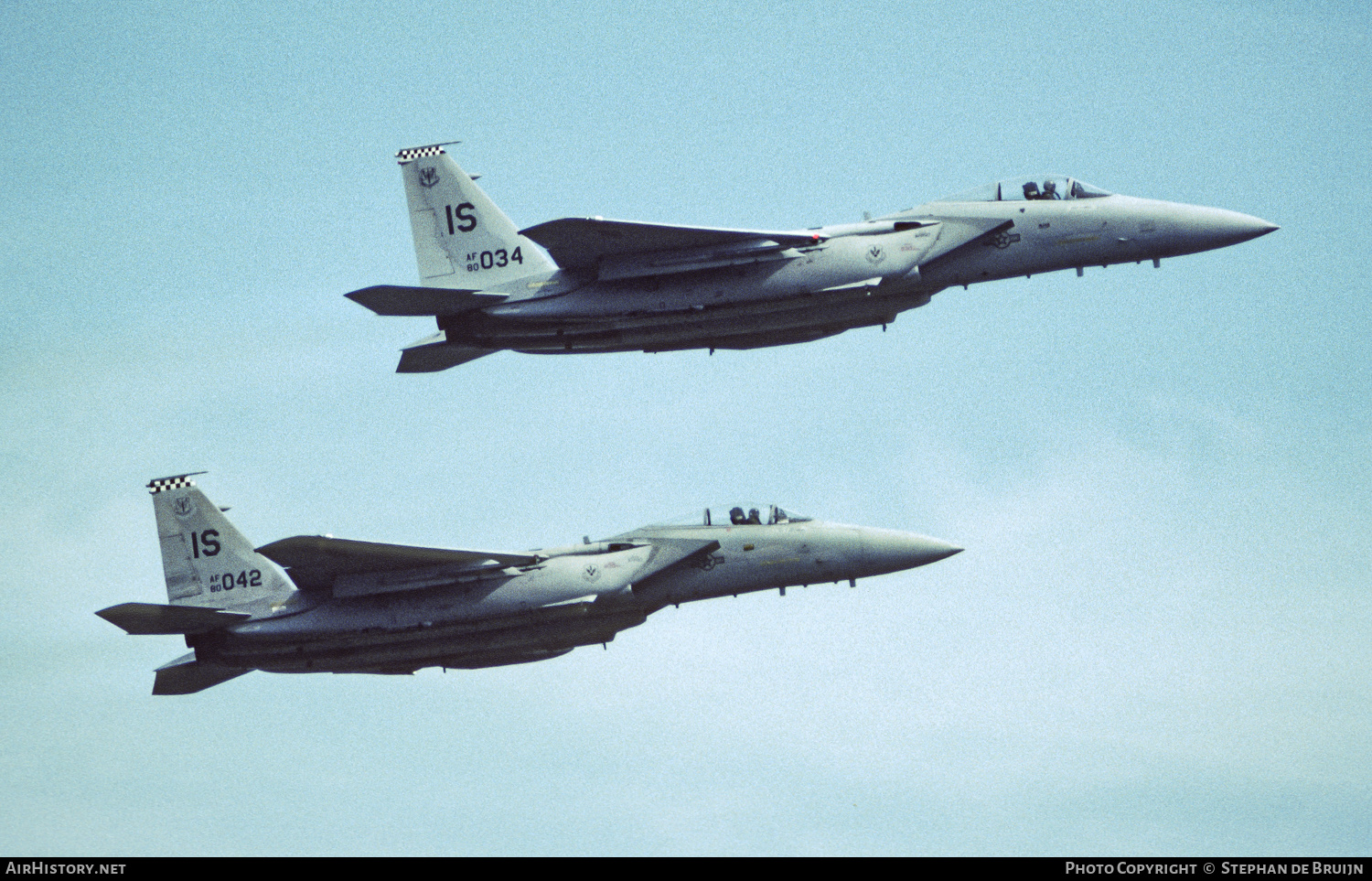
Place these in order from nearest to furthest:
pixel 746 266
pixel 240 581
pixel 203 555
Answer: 1. pixel 746 266
2. pixel 240 581
3. pixel 203 555

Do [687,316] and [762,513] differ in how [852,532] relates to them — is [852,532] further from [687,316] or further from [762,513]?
[687,316]

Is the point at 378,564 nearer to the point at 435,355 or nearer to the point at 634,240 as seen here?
the point at 435,355

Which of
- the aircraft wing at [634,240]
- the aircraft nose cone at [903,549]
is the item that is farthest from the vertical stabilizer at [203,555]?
the aircraft nose cone at [903,549]

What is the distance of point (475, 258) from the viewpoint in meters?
43.5

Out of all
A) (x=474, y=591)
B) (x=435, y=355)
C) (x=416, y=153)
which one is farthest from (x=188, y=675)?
(x=416, y=153)

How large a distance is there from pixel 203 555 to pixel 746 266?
484 inches

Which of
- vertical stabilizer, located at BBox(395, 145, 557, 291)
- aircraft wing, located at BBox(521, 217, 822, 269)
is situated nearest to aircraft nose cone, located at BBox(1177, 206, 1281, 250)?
aircraft wing, located at BBox(521, 217, 822, 269)

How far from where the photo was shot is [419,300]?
40.8m

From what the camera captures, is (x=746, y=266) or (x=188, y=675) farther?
(x=188, y=675)

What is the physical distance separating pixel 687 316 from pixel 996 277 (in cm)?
625

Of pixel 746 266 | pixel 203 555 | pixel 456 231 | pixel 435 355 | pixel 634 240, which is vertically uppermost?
pixel 456 231

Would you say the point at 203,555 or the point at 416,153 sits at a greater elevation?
the point at 416,153
